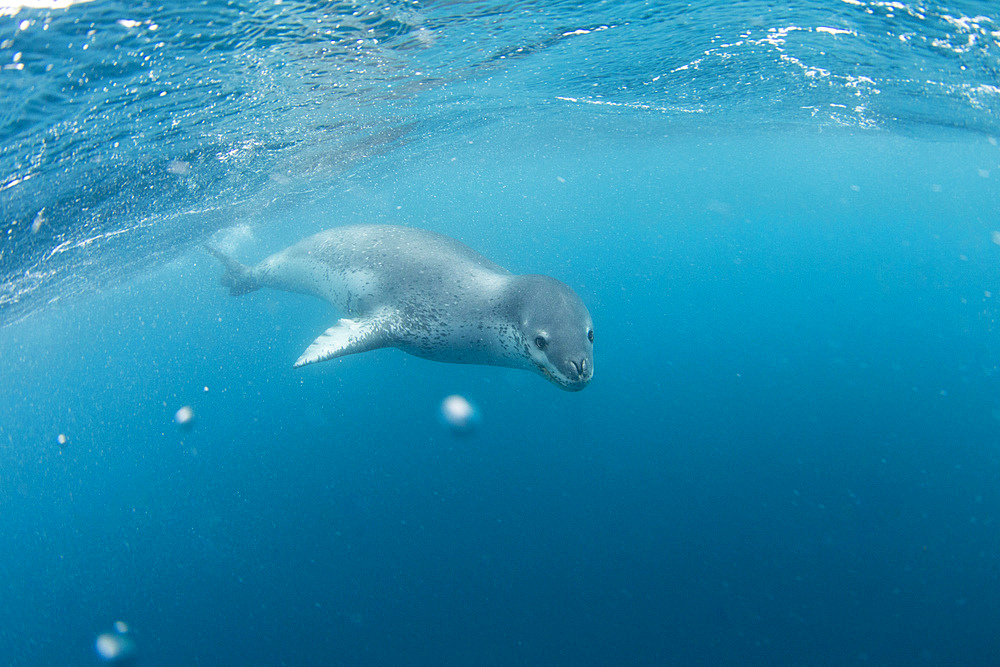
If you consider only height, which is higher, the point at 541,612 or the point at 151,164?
the point at 151,164

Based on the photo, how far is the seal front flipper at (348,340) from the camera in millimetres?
5266

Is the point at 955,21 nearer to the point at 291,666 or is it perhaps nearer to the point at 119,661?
the point at 291,666

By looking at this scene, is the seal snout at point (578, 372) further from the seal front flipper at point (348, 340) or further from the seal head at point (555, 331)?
the seal front flipper at point (348, 340)

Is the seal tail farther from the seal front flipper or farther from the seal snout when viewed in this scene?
the seal snout

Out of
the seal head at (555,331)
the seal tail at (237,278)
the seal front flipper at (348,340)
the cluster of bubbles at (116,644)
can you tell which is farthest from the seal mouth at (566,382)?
the cluster of bubbles at (116,644)

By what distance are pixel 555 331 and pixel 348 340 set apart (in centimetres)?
246

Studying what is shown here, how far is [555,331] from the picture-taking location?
4309mm

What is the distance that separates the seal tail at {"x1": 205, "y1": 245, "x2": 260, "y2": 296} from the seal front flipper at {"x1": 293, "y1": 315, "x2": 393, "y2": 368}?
4.98m

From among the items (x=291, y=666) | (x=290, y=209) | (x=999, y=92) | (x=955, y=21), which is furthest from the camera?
(x=290, y=209)

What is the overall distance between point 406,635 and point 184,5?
8.09 metres

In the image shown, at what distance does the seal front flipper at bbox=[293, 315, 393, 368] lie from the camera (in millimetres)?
5266

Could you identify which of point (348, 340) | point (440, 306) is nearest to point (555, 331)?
point (440, 306)

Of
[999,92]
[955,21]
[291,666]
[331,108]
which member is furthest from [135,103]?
[999,92]

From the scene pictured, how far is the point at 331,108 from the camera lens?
36.4 ft
